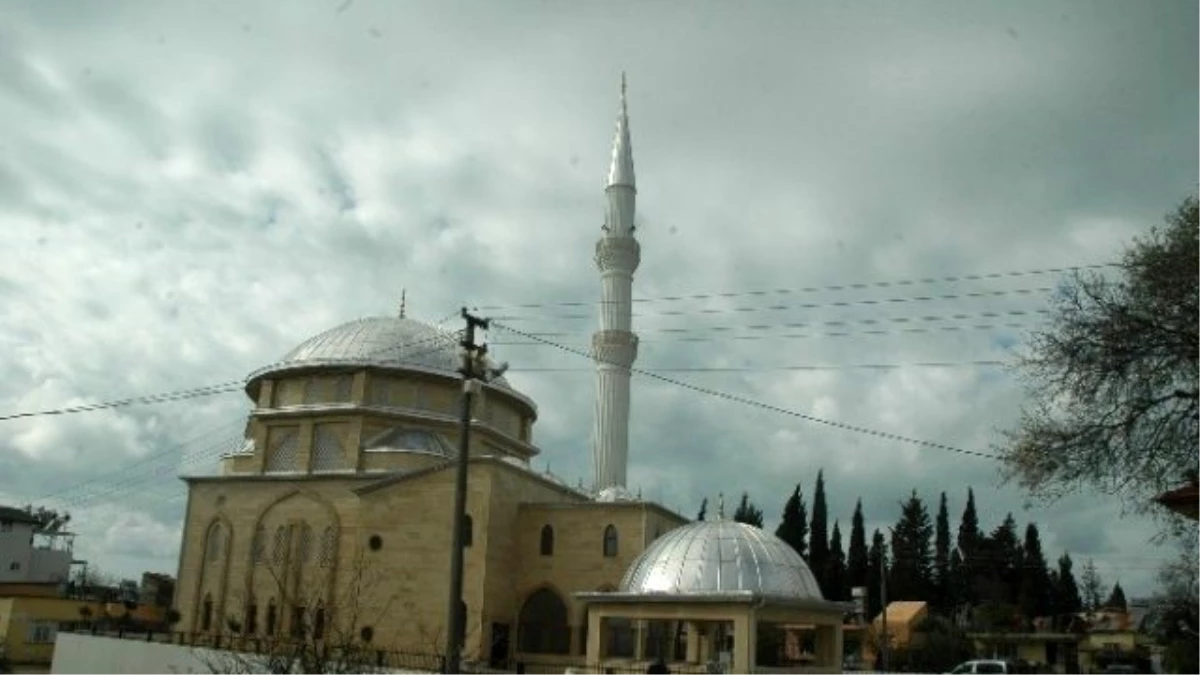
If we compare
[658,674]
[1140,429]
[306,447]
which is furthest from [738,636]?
[306,447]

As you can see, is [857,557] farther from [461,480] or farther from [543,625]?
[461,480]

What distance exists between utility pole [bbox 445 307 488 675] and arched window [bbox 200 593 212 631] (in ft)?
75.4

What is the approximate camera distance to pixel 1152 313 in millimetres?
11773

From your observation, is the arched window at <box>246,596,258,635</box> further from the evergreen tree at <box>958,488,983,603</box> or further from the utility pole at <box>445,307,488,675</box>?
the evergreen tree at <box>958,488,983,603</box>

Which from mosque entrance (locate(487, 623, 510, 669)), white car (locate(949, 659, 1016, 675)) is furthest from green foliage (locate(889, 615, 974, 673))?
mosque entrance (locate(487, 623, 510, 669))

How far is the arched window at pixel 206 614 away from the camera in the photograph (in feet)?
117

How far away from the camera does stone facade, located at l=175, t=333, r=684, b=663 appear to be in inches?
1220

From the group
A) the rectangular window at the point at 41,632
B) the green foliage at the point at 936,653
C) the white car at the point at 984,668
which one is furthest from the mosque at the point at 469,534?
the rectangular window at the point at 41,632

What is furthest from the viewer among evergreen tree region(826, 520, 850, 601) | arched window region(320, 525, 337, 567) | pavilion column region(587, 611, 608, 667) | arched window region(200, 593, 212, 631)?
evergreen tree region(826, 520, 850, 601)

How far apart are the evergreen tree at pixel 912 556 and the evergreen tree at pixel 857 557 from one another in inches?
82.3

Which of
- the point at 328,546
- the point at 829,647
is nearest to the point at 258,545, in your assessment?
the point at 328,546

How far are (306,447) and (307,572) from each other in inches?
170

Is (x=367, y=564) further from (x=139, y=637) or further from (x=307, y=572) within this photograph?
(x=139, y=637)

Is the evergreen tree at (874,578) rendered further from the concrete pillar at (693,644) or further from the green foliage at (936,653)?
the concrete pillar at (693,644)
